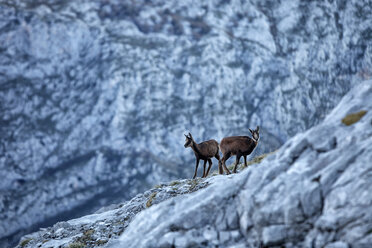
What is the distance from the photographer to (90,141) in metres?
192

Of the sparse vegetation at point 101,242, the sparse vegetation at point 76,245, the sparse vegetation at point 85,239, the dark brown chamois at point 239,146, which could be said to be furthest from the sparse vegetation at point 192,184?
the sparse vegetation at point 76,245

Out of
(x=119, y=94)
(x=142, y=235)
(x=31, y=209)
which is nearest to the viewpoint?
(x=142, y=235)

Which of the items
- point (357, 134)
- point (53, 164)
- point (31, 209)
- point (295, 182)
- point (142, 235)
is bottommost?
point (31, 209)

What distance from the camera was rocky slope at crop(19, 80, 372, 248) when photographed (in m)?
11.3

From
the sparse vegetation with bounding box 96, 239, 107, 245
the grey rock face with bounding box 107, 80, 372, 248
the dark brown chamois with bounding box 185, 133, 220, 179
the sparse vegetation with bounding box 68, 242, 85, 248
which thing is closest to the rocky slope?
the grey rock face with bounding box 107, 80, 372, 248

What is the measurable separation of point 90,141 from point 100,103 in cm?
1920

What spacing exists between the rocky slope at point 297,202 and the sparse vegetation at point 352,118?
0.03 meters

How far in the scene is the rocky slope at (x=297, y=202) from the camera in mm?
11289

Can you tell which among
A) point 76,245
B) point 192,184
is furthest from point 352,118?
point 76,245

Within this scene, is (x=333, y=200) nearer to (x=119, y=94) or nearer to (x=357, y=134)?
(x=357, y=134)

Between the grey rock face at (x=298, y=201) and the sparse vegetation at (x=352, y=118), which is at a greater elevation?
the sparse vegetation at (x=352, y=118)

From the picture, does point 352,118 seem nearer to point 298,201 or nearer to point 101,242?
point 298,201

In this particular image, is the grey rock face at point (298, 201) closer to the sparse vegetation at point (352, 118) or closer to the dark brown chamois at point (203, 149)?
the sparse vegetation at point (352, 118)

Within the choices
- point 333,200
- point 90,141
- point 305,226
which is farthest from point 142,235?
point 90,141
